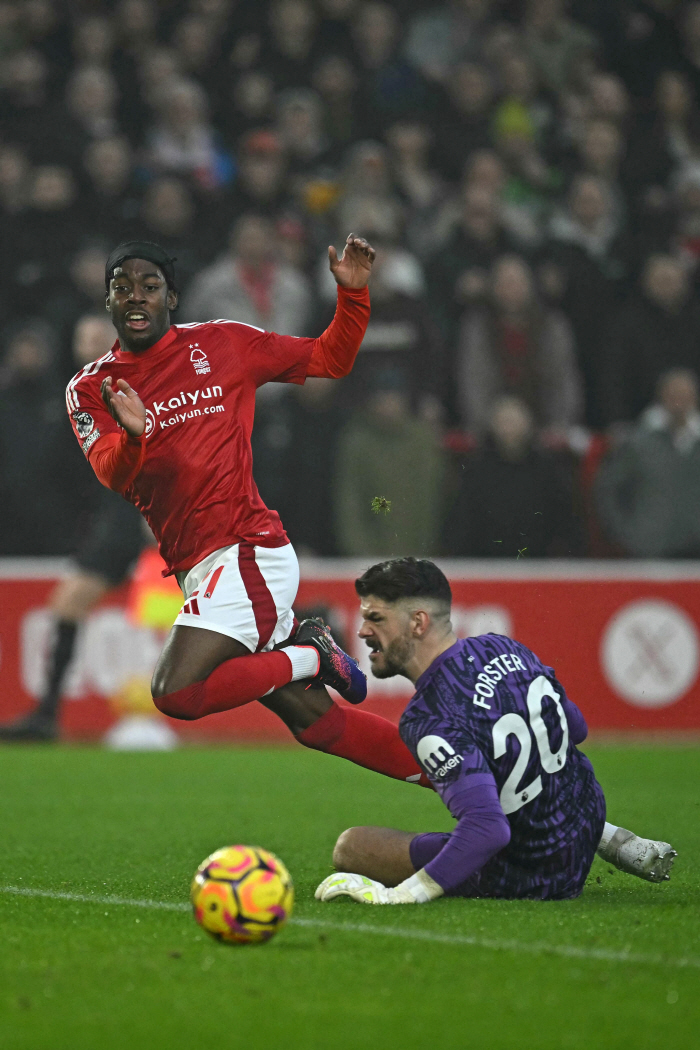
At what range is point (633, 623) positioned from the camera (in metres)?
10.5

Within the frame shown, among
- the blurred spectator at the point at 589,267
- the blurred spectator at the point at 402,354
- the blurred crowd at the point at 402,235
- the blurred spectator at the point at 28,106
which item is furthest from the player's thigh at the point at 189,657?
the blurred spectator at the point at 28,106

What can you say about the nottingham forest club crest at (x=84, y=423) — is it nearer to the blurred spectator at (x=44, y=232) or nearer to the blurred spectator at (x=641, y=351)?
the blurred spectator at (x=44, y=232)

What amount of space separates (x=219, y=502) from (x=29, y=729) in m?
5.19

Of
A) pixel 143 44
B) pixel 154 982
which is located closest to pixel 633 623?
pixel 143 44

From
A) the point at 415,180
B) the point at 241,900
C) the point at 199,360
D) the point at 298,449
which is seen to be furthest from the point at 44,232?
the point at 241,900

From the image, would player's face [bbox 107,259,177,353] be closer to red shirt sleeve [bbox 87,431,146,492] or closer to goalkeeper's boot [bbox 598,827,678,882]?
red shirt sleeve [bbox 87,431,146,492]

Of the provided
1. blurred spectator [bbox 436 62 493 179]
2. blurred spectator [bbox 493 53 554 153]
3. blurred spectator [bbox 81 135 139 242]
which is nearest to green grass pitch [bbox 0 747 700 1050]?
blurred spectator [bbox 81 135 139 242]

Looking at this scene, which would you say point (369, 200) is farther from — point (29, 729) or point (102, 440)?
point (102, 440)

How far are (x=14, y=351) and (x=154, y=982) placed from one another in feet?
24.9

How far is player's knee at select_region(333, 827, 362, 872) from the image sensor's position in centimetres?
470

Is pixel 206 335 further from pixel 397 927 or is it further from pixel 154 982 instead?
pixel 154 982

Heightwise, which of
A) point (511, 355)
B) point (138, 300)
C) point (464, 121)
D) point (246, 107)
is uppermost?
point (464, 121)

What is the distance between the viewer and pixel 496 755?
13.8 feet

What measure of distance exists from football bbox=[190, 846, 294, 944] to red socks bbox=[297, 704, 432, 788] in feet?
4.87
